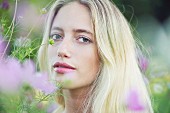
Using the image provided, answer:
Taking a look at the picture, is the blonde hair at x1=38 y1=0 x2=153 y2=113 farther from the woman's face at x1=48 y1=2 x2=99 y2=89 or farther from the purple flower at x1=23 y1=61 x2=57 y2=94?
the purple flower at x1=23 y1=61 x2=57 y2=94

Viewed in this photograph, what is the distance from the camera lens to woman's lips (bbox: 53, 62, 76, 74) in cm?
151

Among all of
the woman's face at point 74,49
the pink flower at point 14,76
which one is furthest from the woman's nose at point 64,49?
the pink flower at point 14,76

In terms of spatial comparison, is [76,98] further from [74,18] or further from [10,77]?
[10,77]

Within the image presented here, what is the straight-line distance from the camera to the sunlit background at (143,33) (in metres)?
1.31

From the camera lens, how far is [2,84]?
949 mm

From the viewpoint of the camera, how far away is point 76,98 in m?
1.70

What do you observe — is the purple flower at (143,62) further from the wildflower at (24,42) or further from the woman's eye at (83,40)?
the wildflower at (24,42)

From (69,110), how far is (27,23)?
0.28 m

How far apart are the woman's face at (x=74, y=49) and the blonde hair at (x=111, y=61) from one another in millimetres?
23

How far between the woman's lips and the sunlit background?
3.1 inches

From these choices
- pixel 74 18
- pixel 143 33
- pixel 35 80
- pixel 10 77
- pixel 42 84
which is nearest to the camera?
pixel 10 77

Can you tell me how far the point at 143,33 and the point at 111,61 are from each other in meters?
3.04

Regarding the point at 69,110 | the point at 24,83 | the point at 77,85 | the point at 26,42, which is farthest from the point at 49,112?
the point at 24,83

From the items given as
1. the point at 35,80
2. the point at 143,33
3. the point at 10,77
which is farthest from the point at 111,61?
the point at 143,33
